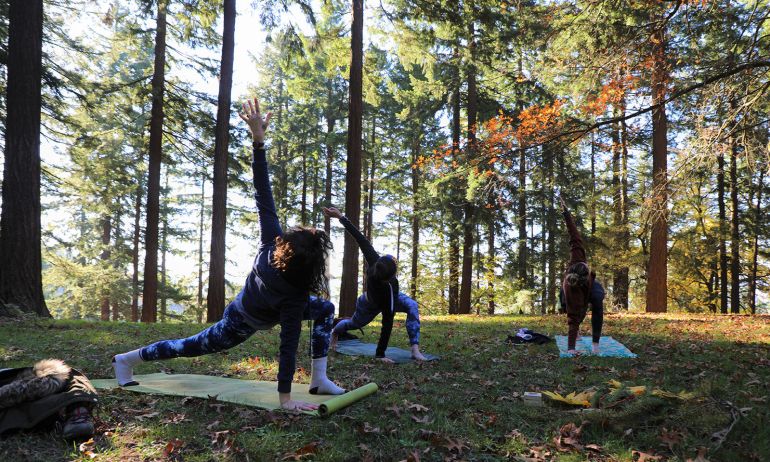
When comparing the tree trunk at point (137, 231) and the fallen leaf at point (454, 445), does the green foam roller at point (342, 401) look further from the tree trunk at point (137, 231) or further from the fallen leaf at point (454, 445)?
the tree trunk at point (137, 231)

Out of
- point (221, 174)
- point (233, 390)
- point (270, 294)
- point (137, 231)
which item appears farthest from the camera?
point (137, 231)

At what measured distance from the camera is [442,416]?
3.68 meters

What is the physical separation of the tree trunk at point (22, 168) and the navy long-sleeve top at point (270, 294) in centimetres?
812

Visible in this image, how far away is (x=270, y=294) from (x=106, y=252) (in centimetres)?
2555

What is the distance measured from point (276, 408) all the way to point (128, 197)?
24.3 metres

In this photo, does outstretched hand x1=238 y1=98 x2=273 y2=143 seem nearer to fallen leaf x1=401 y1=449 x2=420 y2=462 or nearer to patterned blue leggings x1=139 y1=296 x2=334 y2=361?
patterned blue leggings x1=139 y1=296 x2=334 y2=361

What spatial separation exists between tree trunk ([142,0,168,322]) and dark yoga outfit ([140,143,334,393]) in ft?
36.8

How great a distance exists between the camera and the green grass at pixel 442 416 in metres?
2.90

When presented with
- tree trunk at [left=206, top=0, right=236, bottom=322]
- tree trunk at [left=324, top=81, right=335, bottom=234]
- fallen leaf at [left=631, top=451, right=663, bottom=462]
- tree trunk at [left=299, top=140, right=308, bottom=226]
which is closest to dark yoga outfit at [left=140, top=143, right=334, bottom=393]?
fallen leaf at [left=631, top=451, right=663, bottom=462]

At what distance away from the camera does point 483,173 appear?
25.2 feet

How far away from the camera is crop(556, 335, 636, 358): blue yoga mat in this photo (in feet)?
21.3

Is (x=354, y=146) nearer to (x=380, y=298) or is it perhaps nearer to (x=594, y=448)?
(x=380, y=298)

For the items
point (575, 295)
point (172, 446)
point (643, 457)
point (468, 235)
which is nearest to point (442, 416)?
point (643, 457)

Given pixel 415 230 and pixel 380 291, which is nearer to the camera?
pixel 380 291
